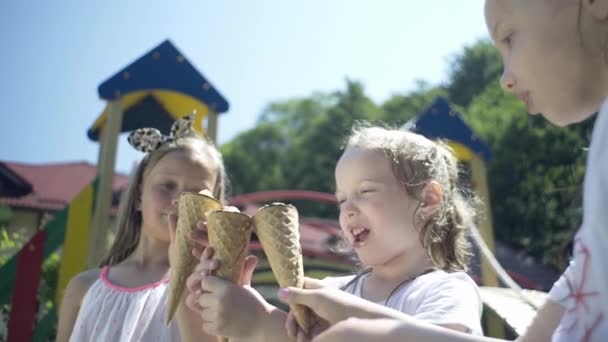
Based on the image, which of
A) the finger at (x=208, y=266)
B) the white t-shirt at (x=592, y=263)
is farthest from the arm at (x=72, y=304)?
the white t-shirt at (x=592, y=263)

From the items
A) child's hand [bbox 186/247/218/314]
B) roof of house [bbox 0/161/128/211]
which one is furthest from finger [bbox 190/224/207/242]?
roof of house [bbox 0/161/128/211]

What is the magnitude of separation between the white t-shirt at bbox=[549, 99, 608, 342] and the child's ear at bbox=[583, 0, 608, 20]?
0.26 metres

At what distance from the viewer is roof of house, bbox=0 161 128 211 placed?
23.9m

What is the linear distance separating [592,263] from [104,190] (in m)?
4.21

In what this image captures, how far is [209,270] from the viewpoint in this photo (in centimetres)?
147

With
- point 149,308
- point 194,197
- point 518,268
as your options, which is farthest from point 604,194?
point 518,268

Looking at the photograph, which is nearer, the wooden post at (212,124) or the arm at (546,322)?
the arm at (546,322)

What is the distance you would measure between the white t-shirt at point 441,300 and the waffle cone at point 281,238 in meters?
0.19

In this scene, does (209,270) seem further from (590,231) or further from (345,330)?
(590,231)

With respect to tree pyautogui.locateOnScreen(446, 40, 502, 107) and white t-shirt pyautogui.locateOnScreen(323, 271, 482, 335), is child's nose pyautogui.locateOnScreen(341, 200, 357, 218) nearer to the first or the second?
white t-shirt pyautogui.locateOnScreen(323, 271, 482, 335)

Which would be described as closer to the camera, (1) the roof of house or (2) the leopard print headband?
(2) the leopard print headband

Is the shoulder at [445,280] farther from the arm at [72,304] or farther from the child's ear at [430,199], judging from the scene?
the arm at [72,304]

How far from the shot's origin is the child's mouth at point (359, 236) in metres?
2.05

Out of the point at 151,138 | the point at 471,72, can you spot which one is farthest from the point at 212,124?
the point at 471,72
